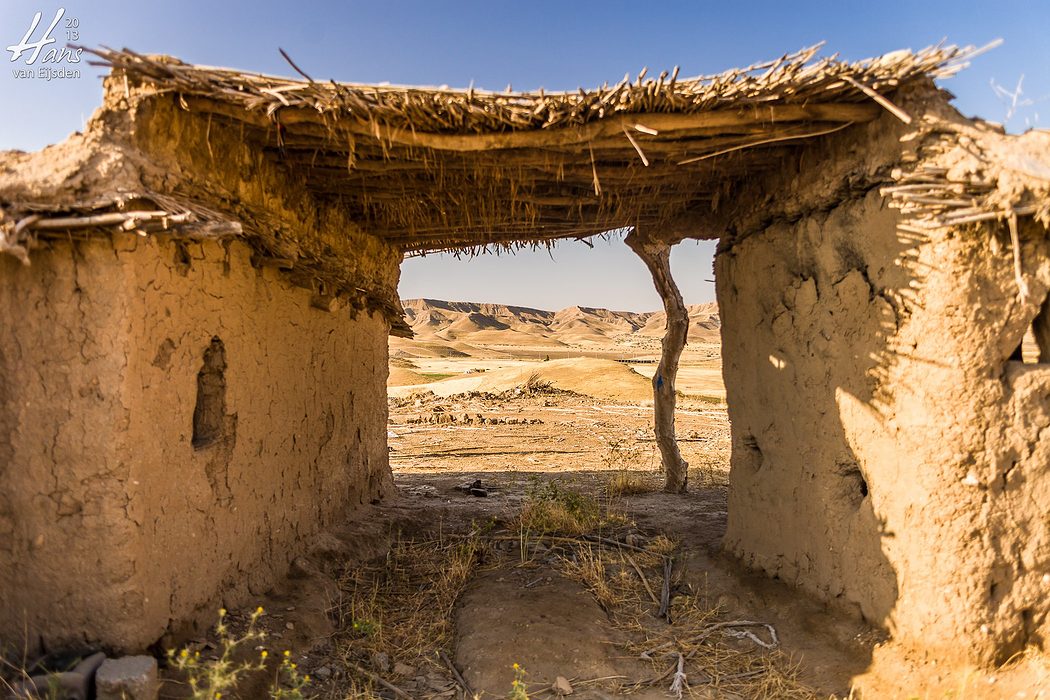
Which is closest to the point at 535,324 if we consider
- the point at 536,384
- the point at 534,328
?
the point at 534,328

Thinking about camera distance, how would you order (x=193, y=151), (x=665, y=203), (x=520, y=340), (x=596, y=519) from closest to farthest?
(x=193, y=151), (x=665, y=203), (x=596, y=519), (x=520, y=340)

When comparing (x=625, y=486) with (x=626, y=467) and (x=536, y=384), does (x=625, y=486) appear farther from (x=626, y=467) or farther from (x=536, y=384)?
(x=536, y=384)

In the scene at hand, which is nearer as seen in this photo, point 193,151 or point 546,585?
point 193,151

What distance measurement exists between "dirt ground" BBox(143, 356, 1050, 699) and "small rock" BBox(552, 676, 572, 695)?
0.03 ft

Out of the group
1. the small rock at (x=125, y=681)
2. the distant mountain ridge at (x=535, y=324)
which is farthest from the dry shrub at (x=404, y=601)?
the distant mountain ridge at (x=535, y=324)

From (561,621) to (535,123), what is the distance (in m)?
2.81

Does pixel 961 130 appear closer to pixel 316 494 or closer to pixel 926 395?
pixel 926 395

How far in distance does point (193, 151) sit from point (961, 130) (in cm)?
373

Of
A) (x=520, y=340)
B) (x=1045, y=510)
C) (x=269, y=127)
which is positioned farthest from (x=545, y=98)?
(x=520, y=340)

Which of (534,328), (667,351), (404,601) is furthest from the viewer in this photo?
(534,328)

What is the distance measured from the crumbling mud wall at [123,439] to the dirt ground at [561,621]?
44cm

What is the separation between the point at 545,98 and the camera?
3.41 meters

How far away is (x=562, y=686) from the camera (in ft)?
11.2

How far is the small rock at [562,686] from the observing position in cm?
340
